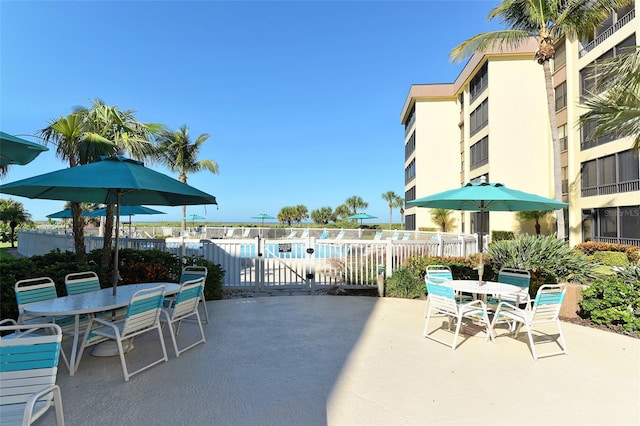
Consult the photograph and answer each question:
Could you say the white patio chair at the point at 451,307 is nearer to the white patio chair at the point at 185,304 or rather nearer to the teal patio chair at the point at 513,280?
the teal patio chair at the point at 513,280

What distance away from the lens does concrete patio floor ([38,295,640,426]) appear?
269cm

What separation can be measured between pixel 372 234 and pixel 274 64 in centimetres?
A: 1161

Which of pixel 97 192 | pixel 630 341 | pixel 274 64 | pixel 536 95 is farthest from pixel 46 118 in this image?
pixel 536 95

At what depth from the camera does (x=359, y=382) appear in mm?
3295

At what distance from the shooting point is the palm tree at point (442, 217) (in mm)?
25047

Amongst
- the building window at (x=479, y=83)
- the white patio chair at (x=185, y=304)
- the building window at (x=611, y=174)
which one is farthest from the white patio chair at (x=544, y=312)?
the building window at (x=479, y=83)

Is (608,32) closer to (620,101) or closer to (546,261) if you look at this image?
(620,101)

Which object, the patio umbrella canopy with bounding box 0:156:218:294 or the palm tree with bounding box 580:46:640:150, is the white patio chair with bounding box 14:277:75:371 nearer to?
the patio umbrella canopy with bounding box 0:156:218:294

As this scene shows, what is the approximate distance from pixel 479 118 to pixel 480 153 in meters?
2.47

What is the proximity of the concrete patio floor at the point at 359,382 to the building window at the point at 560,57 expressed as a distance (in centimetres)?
1850

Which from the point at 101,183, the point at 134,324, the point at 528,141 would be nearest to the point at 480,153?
the point at 528,141

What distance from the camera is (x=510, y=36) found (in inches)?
501

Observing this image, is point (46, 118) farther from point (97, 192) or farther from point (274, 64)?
point (274, 64)

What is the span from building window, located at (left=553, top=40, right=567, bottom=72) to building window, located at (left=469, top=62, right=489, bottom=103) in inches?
143
